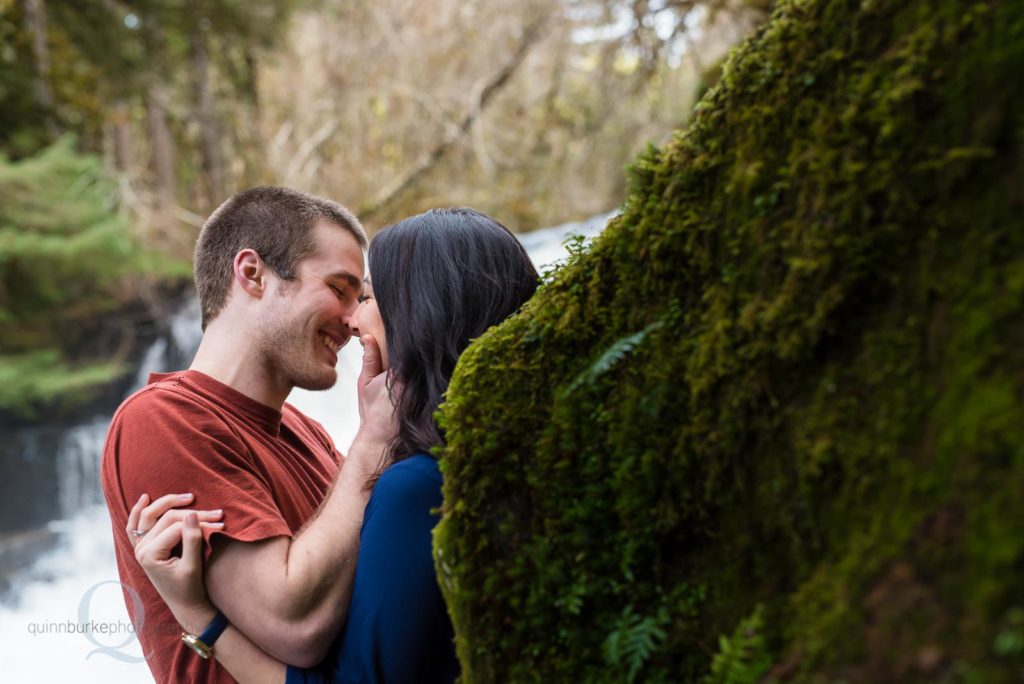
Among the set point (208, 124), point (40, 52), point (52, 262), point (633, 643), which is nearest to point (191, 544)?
point (633, 643)

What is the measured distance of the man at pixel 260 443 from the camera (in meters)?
1.99

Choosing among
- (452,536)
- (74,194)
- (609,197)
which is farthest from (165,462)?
(609,197)

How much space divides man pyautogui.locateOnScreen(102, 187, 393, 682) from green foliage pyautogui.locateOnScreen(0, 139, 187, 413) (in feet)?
28.6

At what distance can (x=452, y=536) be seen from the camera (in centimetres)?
147

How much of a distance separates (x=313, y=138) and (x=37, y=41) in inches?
158

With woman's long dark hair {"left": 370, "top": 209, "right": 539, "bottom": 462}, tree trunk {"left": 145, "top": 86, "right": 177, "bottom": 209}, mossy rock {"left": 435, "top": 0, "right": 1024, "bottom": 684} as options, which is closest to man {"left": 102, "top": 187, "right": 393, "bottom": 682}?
woman's long dark hair {"left": 370, "top": 209, "right": 539, "bottom": 462}

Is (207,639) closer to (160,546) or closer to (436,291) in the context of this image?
(160,546)

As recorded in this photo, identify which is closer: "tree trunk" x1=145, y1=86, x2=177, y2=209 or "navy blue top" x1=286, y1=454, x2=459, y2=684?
"navy blue top" x1=286, y1=454, x2=459, y2=684

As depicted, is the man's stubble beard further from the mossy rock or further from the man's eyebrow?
the mossy rock

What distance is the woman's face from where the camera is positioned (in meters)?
2.34

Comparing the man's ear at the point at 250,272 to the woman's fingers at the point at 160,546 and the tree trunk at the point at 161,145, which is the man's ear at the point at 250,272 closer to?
the woman's fingers at the point at 160,546

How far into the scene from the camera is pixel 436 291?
2184 millimetres

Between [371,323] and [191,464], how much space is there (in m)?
0.59

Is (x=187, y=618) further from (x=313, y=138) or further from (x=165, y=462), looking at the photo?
(x=313, y=138)
